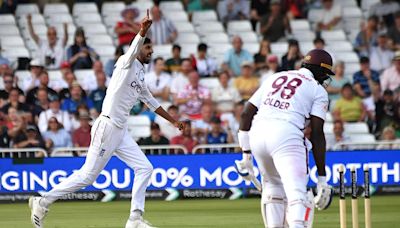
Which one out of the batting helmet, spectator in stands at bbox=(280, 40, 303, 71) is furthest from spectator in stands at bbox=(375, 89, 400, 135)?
the batting helmet

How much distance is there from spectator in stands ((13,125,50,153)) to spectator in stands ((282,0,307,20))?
6.62 meters

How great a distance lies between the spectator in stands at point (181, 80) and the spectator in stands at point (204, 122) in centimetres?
64

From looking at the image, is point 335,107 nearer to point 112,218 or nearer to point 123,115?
point 112,218

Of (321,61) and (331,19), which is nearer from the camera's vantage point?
(321,61)

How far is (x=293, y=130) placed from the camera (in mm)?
9844

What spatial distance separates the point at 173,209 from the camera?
52.0ft

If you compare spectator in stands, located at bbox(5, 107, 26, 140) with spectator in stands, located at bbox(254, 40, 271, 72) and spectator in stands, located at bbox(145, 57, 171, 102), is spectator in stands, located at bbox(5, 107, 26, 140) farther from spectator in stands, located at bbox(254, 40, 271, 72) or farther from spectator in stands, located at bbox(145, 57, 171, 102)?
spectator in stands, located at bbox(254, 40, 271, 72)

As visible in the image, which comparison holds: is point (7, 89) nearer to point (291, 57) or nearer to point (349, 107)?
point (291, 57)

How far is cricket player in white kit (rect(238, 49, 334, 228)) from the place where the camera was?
974cm

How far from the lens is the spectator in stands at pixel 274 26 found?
22.1 m

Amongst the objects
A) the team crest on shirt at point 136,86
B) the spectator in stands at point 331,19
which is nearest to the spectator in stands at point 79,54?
the spectator in stands at point 331,19

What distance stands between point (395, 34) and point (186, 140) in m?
5.73

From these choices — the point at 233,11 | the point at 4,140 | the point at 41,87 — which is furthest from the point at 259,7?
the point at 4,140

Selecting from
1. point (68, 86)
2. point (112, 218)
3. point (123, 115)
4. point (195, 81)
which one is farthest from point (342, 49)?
point (123, 115)
